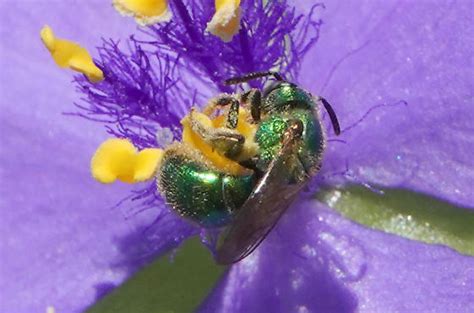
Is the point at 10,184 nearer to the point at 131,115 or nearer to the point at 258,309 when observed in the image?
the point at 131,115

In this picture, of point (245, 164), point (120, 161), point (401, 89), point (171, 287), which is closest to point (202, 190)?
point (245, 164)

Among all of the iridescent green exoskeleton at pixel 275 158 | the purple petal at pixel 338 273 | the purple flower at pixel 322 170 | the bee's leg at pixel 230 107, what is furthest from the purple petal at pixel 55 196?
the iridescent green exoskeleton at pixel 275 158

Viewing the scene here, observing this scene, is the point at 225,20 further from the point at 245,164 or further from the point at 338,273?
the point at 338,273

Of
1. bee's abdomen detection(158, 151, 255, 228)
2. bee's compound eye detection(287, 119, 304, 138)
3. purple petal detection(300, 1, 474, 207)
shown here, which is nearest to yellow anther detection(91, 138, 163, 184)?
bee's abdomen detection(158, 151, 255, 228)

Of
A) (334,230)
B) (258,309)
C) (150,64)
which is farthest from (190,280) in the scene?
(150,64)

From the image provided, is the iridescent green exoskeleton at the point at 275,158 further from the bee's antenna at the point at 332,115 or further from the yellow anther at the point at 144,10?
the yellow anther at the point at 144,10

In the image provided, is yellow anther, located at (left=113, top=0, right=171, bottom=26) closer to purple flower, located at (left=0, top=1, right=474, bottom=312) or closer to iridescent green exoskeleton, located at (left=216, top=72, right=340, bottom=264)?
purple flower, located at (left=0, top=1, right=474, bottom=312)
